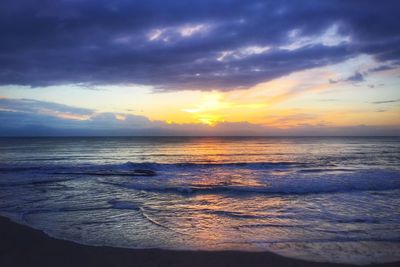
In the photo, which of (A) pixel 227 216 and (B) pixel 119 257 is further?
(A) pixel 227 216

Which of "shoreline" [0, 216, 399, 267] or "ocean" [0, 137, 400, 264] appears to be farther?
"ocean" [0, 137, 400, 264]

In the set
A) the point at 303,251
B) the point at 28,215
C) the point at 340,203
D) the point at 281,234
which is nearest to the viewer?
the point at 303,251

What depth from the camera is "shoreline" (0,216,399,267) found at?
23.1 ft

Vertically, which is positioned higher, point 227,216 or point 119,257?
point 119,257

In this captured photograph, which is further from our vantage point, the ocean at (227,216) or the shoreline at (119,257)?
the ocean at (227,216)

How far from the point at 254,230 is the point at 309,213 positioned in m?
3.32

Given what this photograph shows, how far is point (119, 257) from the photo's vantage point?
7.39 meters

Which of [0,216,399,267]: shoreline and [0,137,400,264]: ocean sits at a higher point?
[0,216,399,267]: shoreline

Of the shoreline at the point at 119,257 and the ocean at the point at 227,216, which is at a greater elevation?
the shoreline at the point at 119,257

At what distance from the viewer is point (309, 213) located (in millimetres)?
12000

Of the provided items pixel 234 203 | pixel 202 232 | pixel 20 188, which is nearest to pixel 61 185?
pixel 20 188

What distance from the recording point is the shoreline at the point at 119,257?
703 cm

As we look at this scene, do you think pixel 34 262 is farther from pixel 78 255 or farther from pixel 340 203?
pixel 340 203

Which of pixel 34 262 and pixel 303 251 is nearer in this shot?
pixel 34 262
